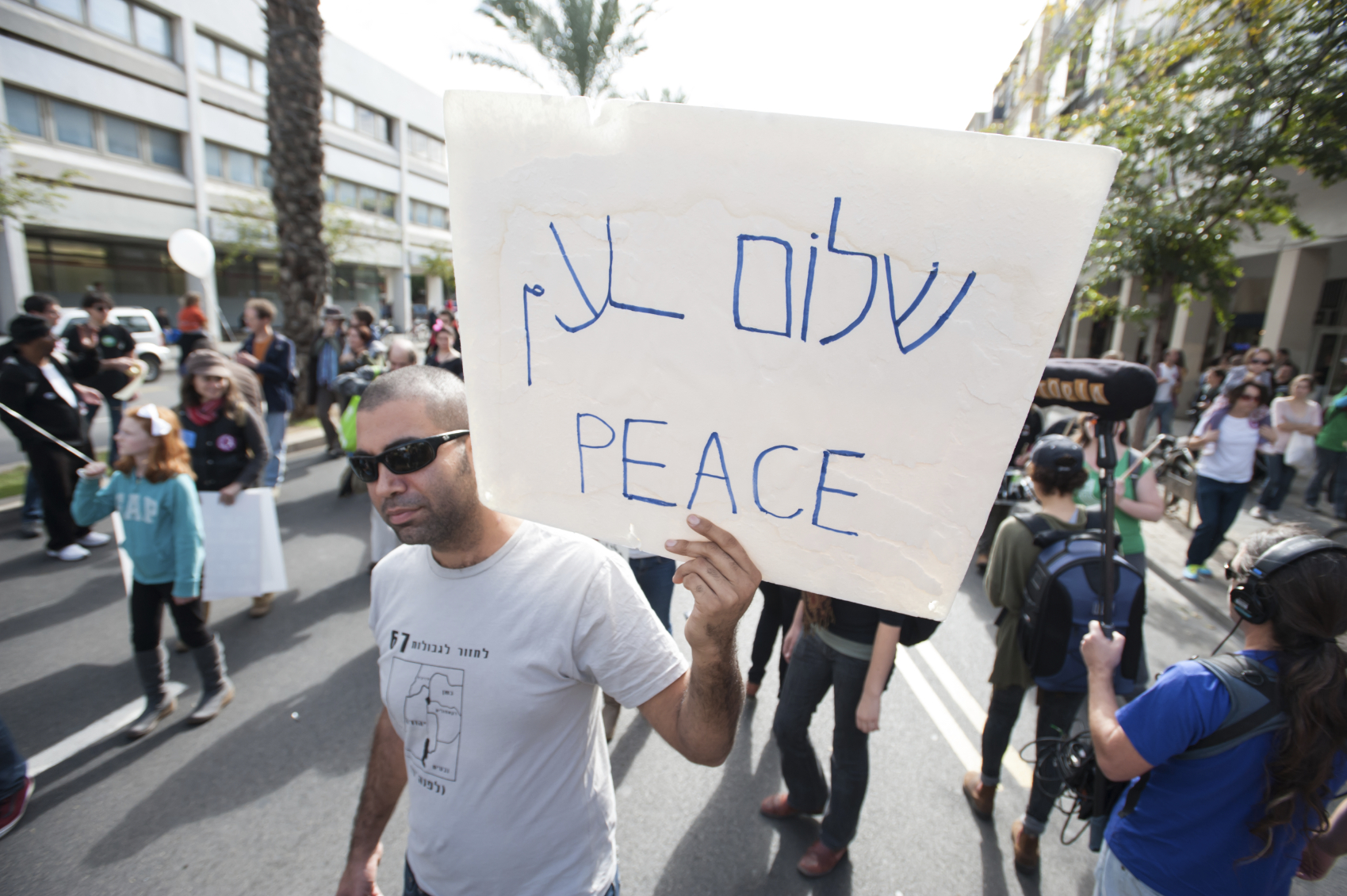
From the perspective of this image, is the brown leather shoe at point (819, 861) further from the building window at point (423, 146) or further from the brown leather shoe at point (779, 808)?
the building window at point (423, 146)

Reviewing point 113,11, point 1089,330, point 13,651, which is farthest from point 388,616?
point 113,11

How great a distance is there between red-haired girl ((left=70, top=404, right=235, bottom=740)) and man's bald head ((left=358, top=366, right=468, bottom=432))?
8.15 ft

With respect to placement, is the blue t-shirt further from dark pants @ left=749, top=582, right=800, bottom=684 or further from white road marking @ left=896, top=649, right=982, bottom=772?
dark pants @ left=749, top=582, right=800, bottom=684

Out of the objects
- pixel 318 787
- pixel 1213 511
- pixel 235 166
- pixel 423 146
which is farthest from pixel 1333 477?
pixel 423 146

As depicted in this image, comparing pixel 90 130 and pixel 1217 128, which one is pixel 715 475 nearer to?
pixel 1217 128

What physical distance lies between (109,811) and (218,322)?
91.5ft

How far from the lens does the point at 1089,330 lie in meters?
20.6

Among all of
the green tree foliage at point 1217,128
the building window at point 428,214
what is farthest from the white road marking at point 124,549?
the building window at point 428,214

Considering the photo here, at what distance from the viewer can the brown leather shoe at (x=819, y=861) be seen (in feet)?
8.23

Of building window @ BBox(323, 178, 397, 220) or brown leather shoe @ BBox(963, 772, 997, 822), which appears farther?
building window @ BBox(323, 178, 397, 220)

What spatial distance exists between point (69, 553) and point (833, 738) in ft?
20.6

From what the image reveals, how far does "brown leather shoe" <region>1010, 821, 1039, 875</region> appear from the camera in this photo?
258 cm

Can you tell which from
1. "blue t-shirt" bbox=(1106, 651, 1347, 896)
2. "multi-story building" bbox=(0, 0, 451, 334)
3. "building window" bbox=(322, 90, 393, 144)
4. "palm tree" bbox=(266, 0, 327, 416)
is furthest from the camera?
"building window" bbox=(322, 90, 393, 144)

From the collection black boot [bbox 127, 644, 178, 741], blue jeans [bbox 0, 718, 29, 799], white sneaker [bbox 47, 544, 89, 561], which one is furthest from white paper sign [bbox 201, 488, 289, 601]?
white sneaker [bbox 47, 544, 89, 561]
